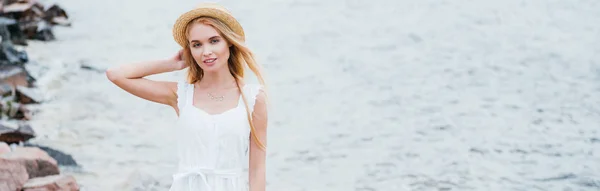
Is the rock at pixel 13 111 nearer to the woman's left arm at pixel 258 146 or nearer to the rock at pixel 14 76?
the rock at pixel 14 76

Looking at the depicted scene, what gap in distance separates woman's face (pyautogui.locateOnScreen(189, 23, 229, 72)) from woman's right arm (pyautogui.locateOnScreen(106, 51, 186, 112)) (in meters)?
0.15

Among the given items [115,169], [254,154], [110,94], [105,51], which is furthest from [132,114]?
[254,154]

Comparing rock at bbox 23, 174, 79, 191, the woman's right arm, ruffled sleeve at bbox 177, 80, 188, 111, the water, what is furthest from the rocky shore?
ruffled sleeve at bbox 177, 80, 188, 111

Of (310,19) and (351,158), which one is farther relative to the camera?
(310,19)

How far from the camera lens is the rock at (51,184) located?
5814 mm

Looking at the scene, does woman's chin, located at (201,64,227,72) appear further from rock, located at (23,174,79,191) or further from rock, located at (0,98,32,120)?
rock, located at (0,98,32,120)

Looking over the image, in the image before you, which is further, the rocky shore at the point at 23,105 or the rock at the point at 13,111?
the rock at the point at 13,111

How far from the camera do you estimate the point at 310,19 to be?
14.9 metres

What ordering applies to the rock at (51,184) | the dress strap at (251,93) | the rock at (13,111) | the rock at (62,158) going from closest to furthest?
the dress strap at (251,93)
the rock at (51,184)
the rock at (62,158)
the rock at (13,111)

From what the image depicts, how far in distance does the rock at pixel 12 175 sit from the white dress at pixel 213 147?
301 cm

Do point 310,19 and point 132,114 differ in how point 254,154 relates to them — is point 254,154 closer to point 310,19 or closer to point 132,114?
point 132,114

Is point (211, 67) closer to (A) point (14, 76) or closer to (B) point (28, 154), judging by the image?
(B) point (28, 154)

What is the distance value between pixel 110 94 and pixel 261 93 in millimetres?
7761

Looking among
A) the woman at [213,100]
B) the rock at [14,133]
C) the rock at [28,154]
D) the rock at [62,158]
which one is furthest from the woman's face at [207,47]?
the rock at [14,133]
